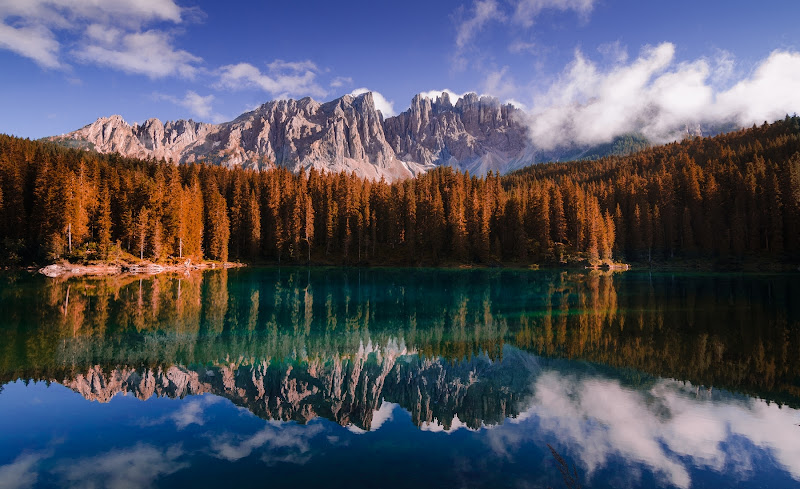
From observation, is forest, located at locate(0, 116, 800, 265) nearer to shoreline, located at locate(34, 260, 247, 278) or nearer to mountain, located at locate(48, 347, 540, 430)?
shoreline, located at locate(34, 260, 247, 278)

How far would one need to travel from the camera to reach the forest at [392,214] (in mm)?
63469

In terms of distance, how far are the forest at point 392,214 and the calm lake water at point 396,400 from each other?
46770mm

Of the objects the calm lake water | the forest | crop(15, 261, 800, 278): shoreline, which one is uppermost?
the forest

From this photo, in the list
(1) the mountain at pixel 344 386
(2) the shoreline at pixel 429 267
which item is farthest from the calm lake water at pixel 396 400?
(2) the shoreline at pixel 429 267

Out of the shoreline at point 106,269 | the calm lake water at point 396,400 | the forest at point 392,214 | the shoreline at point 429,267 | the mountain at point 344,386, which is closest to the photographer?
the calm lake water at point 396,400

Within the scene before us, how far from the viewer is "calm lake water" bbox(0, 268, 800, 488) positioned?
28.5ft

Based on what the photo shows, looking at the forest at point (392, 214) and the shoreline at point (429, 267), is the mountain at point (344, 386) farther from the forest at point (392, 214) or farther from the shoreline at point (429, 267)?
the forest at point (392, 214)

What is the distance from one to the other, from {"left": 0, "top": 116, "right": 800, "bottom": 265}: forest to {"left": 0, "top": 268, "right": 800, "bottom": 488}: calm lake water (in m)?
46.8

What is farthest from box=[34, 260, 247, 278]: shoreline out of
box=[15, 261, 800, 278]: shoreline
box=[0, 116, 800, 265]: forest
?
box=[0, 116, 800, 265]: forest

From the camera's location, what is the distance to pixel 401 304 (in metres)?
32.7

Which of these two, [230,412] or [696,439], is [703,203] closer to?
[696,439]

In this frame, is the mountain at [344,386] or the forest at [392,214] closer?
the mountain at [344,386]

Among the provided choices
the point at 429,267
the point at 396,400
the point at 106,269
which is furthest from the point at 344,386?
the point at 429,267

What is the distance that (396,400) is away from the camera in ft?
42.3
